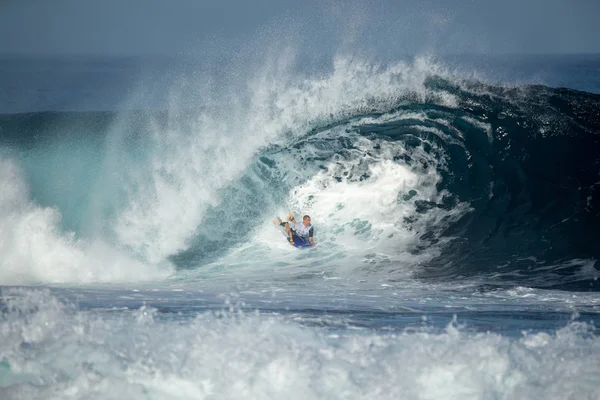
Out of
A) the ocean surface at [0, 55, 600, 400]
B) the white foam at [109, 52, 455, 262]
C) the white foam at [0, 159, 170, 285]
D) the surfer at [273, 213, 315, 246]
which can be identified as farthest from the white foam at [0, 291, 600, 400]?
the white foam at [109, 52, 455, 262]

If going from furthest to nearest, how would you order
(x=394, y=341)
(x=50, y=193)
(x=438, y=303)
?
(x=50, y=193) → (x=438, y=303) → (x=394, y=341)

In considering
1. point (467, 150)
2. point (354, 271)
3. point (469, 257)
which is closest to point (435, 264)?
point (469, 257)

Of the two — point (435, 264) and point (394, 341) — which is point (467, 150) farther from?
point (394, 341)

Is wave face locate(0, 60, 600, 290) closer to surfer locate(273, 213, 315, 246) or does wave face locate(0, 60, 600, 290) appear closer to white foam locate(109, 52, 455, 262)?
white foam locate(109, 52, 455, 262)

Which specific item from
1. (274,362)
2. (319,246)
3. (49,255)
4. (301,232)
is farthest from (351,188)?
(274,362)

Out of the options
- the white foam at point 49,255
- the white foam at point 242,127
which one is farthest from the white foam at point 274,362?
the white foam at point 242,127

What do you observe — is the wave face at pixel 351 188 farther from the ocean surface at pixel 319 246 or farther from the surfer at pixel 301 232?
the surfer at pixel 301 232

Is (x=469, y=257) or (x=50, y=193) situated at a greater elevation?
(x=50, y=193)
